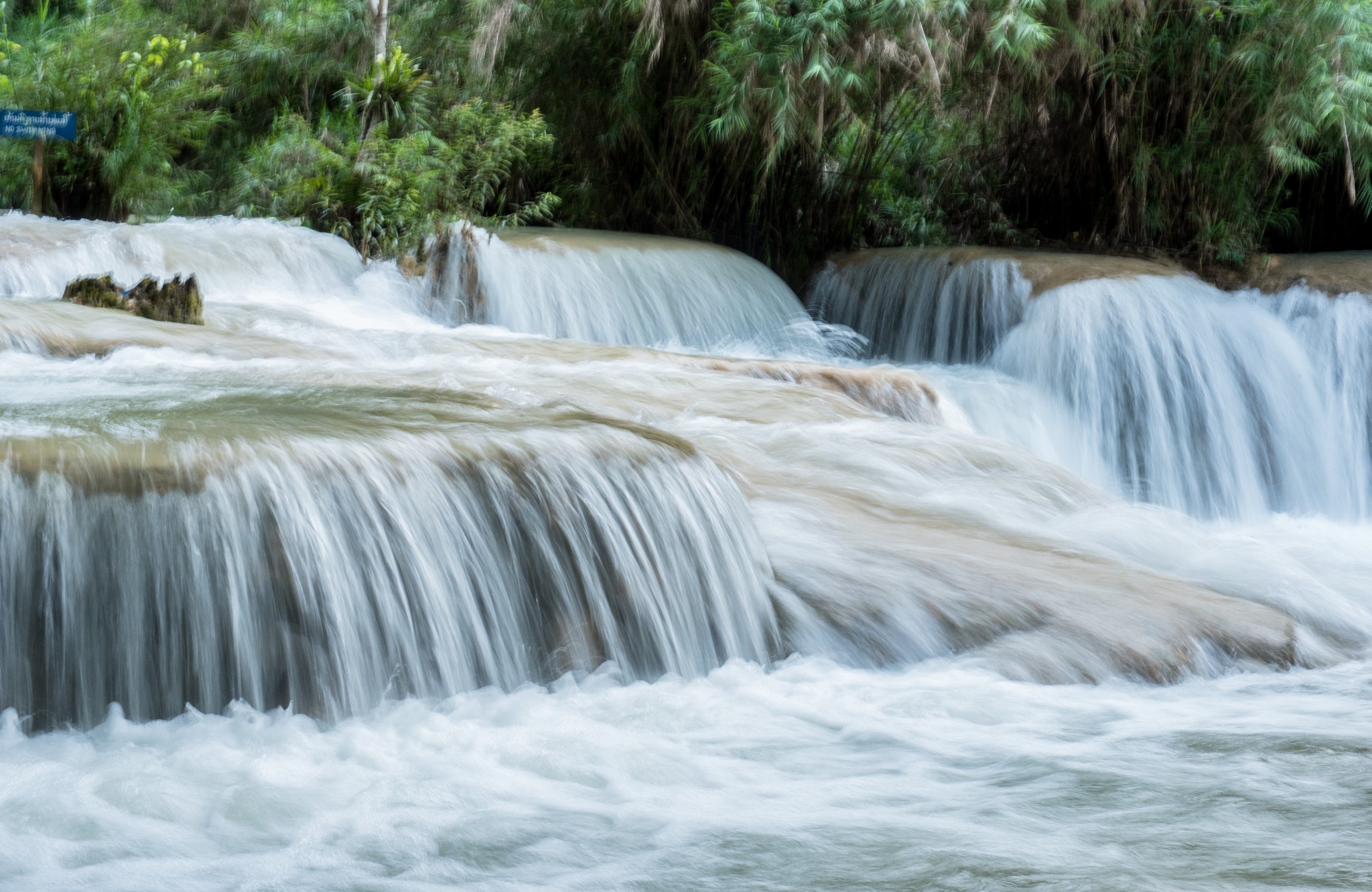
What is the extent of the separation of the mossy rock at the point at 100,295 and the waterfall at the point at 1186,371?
15.4 ft

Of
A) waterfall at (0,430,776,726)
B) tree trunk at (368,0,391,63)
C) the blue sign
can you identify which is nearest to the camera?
Result: waterfall at (0,430,776,726)

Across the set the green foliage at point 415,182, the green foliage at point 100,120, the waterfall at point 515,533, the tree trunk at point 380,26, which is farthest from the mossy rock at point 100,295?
the tree trunk at point 380,26

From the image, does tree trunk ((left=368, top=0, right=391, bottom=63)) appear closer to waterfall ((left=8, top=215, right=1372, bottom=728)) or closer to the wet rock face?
the wet rock face

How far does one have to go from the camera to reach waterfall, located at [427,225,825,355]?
780 centimetres

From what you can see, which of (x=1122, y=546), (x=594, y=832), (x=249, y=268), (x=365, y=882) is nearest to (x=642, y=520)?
(x=594, y=832)

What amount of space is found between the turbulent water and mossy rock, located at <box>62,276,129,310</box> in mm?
485

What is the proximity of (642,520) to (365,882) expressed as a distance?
146 centimetres

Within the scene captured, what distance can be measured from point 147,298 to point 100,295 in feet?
0.77

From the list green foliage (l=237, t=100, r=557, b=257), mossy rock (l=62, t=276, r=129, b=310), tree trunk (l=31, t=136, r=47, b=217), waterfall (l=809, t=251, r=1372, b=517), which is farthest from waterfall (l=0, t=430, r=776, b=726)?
tree trunk (l=31, t=136, r=47, b=217)

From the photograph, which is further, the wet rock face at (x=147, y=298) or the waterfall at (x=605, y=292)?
the waterfall at (x=605, y=292)

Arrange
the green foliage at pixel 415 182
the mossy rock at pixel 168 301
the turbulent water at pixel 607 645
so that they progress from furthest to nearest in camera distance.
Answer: the green foliage at pixel 415 182
the mossy rock at pixel 168 301
the turbulent water at pixel 607 645

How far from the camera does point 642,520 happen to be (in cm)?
331

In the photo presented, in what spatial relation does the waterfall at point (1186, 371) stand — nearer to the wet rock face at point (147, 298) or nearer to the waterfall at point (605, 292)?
the waterfall at point (605, 292)

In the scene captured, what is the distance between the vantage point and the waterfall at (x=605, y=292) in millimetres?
7797
